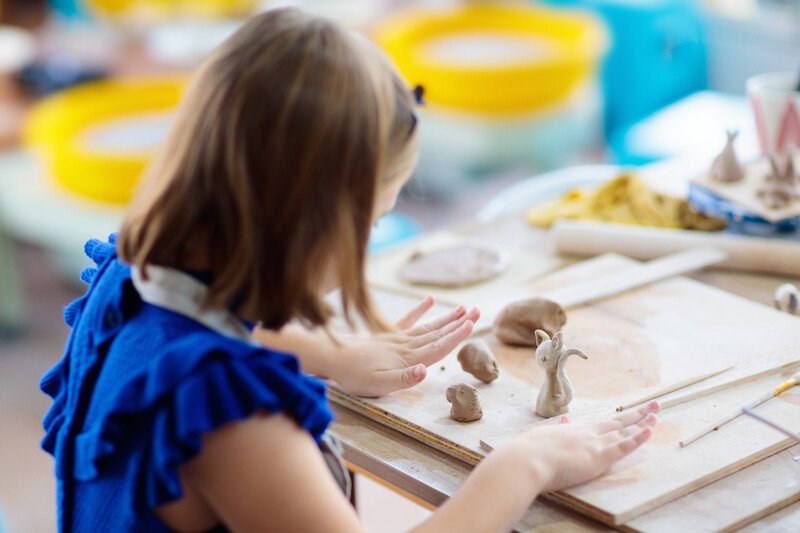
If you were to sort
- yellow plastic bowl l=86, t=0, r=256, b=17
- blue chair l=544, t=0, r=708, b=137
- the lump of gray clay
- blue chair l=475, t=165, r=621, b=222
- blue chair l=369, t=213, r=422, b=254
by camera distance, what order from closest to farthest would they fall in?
the lump of gray clay, blue chair l=475, t=165, r=621, b=222, blue chair l=369, t=213, r=422, b=254, blue chair l=544, t=0, r=708, b=137, yellow plastic bowl l=86, t=0, r=256, b=17

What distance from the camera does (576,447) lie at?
84 cm

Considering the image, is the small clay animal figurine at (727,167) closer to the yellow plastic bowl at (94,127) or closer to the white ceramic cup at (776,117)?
the white ceramic cup at (776,117)

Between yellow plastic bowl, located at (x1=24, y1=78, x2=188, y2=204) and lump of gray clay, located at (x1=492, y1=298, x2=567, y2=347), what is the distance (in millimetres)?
1273

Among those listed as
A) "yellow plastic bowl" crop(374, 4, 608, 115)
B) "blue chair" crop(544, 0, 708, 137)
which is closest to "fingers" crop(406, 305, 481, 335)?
"yellow plastic bowl" crop(374, 4, 608, 115)

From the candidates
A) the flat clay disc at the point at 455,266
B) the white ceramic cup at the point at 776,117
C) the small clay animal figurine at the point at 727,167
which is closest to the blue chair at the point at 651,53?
the white ceramic cup at the point at 776,117

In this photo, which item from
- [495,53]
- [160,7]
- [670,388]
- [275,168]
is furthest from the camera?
[160,7]

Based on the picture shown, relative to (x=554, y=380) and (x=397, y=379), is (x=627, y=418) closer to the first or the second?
(x=554, y=380)

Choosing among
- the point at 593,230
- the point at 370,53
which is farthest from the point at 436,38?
the point at 370,53

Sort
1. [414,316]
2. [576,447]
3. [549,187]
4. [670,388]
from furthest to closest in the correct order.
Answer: [549,187] → [414,316] → [670,388] → [576,447]

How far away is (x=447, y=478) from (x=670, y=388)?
0.23 m

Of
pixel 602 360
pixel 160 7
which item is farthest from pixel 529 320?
pixel 160 7

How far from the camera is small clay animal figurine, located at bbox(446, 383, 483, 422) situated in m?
0.93

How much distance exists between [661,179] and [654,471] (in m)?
0.77

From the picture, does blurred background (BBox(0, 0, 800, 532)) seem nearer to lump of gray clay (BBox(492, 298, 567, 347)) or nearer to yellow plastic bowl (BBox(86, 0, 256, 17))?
yellow plastic bowl (BBox(86, 0, 256, 17))
